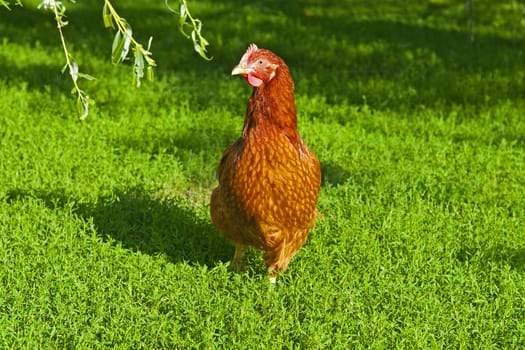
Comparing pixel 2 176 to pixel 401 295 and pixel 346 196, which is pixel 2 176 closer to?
pixel 346 196

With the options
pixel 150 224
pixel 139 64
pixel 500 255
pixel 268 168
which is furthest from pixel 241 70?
pixel 500 255

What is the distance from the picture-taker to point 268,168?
15.7ft

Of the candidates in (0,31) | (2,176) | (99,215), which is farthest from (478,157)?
(0,31)

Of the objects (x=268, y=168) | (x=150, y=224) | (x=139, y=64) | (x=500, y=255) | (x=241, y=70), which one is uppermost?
(x=139, y=64)

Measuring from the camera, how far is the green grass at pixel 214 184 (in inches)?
181

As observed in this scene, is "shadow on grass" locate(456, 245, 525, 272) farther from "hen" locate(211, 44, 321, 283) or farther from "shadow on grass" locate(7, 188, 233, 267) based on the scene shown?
"shadow on grass" locate(7, 188, 233, 267)

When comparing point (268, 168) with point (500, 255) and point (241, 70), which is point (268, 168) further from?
point (500, 255)

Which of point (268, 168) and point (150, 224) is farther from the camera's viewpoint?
point (150, 224)

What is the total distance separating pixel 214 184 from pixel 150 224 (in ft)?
3.04

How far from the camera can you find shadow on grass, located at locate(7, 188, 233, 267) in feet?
18.2

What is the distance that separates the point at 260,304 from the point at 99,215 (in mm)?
1568

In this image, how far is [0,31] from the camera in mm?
10781

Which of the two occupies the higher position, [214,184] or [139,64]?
[139,64]

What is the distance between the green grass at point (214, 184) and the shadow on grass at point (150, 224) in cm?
2
